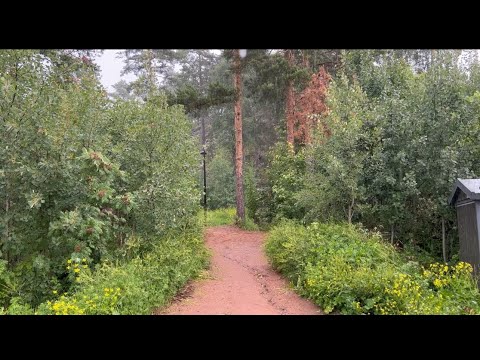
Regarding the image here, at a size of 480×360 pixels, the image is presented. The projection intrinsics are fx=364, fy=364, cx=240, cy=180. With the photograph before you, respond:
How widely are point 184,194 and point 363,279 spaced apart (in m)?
3.91

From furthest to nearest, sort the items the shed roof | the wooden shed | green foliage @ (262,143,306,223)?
green foliage @ (262,143,306,223)
the wooden shed
the shed roof

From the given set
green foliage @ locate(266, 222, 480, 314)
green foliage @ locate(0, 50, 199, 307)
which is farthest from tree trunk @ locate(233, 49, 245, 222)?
green foliage @ locate(0, 50, 199, 307)

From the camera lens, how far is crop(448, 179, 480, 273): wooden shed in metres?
7.22

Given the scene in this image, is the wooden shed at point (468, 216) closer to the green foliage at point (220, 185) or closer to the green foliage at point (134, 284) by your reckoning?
the green foliage at point (134, 284)

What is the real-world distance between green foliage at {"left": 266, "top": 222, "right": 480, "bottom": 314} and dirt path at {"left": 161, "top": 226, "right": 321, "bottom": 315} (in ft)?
1.01

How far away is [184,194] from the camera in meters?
7.66

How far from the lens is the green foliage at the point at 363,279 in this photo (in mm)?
5051

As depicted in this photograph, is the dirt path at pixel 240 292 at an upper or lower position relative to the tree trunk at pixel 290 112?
lower

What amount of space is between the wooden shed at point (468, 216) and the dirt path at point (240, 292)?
12.9ft

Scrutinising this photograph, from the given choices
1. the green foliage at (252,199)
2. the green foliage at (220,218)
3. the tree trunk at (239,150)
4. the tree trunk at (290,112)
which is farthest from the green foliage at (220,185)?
the tree trunk at (290,112)

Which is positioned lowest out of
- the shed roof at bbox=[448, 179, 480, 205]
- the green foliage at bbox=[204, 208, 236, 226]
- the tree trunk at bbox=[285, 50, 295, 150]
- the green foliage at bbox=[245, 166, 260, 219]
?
the green foliage at bbox=[204, 208, 236, 226]

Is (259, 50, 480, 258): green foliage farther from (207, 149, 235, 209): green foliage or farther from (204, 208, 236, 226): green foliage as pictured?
(207, 149, 235, 209): green foliage
